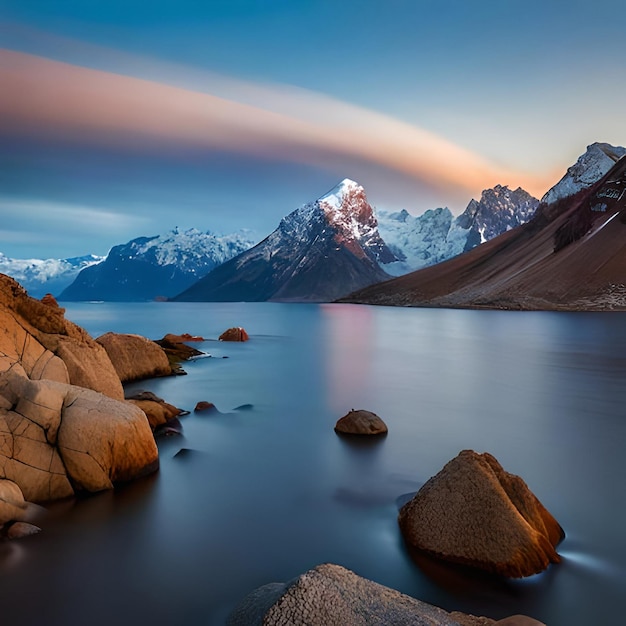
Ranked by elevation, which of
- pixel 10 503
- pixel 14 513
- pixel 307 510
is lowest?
pixel 307 510

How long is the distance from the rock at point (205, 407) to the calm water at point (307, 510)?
497mm

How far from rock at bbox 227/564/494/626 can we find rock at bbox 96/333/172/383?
22537 millimetres

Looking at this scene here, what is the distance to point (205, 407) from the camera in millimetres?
22250

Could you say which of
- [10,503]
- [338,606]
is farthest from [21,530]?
[338,606]

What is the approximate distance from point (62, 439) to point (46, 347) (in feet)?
16.6

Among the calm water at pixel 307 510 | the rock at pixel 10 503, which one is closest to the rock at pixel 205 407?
the calm water at pixel 307 510

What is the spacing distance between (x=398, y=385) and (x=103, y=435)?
73.4ft

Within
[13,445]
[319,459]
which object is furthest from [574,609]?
[13,445]

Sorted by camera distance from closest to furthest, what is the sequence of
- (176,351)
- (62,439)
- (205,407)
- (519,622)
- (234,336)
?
(519,622) < (62,439) < (205,407) < (176,351) < (234,336)

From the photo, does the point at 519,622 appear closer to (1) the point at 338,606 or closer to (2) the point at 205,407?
(1) the point at 338,606

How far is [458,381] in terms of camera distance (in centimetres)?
3316

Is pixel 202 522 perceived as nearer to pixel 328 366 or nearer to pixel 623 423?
pixel 623 423

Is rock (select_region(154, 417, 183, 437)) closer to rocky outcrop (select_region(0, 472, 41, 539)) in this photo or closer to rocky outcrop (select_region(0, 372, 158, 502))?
rocky outcrop (select_region(0, 372, 158, 502))

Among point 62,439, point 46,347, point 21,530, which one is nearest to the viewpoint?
point 21,530
